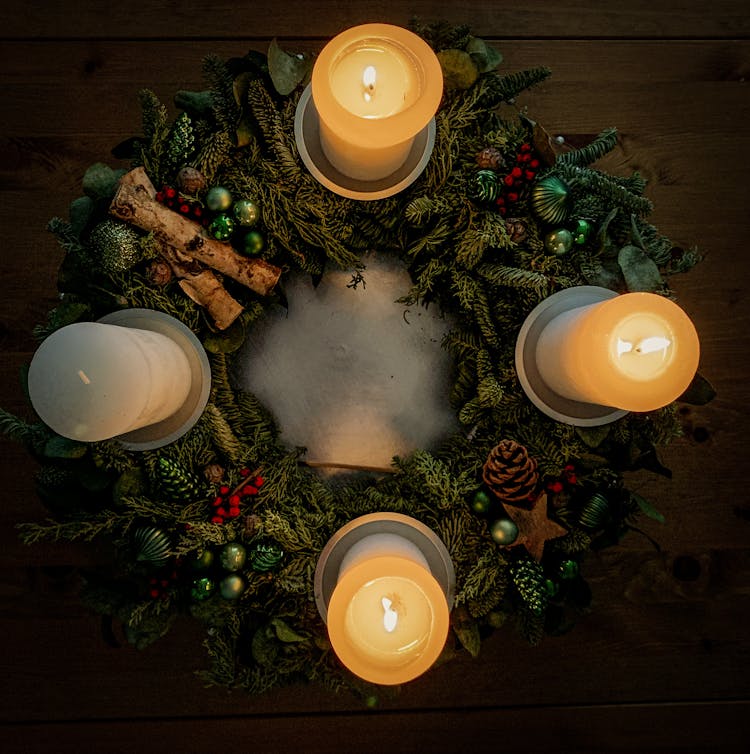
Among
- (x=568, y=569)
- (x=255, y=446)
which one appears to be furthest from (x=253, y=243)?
(x=568, y=569)

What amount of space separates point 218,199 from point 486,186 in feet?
1.09

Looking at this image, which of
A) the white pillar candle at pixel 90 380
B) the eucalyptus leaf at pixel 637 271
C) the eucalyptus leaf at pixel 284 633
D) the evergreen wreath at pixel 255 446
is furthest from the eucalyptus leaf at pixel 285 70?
the eucalyptus leaf at pixel 284 633

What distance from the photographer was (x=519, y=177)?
807mm

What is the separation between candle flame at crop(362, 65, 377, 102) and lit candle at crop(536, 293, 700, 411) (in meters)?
0.35

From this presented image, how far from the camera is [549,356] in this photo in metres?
0.77

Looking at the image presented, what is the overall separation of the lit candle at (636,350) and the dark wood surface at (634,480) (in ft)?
1.63

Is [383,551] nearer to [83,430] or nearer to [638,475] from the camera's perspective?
[83,430]

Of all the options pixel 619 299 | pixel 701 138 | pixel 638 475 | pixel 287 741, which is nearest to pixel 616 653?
pixel 638 475

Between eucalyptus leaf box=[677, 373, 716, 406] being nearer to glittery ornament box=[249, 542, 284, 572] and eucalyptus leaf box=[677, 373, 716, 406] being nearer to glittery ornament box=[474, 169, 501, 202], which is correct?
glittery ornament box=[474, 169, 501, 202]

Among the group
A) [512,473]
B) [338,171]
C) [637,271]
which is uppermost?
[338,171]

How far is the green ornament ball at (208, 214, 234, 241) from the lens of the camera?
2.57 ft

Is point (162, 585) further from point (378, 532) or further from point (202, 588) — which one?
point (378, 532)

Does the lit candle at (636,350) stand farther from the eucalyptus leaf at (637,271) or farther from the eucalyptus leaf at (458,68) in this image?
the eucalyptus leaf at (458,68)

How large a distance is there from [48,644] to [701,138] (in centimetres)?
144
